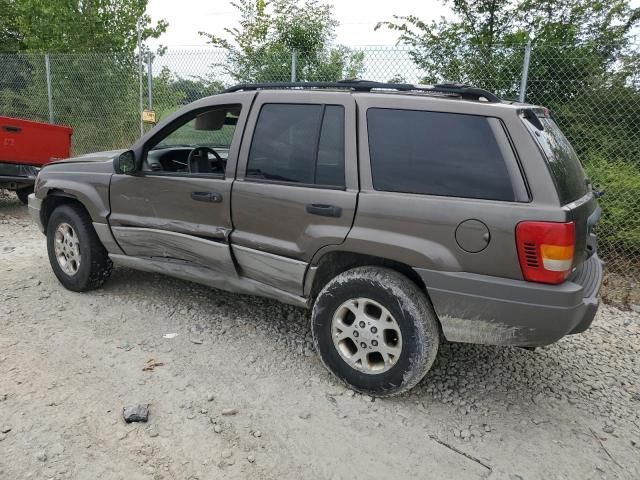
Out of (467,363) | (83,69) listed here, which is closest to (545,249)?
(467,363)

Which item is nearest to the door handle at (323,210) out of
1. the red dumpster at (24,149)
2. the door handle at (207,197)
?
the door handle at (207,197)

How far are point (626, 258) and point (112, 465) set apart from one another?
17.3 ft

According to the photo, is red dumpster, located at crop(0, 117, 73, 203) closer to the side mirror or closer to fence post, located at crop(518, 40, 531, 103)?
the side mirror

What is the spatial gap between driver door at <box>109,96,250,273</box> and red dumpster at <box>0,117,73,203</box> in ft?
13.2

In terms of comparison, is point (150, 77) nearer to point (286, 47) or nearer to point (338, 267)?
point (286, 47)

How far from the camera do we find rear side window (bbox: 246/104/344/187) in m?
2.96

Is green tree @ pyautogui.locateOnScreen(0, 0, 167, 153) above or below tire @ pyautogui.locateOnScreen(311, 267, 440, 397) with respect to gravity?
above

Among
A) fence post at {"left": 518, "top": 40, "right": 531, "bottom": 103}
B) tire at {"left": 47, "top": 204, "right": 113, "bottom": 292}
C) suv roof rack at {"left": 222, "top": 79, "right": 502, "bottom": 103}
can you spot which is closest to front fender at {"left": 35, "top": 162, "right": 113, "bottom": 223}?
tire at {"left": 47, "top": 204, "right": 113, "bottom": 292}

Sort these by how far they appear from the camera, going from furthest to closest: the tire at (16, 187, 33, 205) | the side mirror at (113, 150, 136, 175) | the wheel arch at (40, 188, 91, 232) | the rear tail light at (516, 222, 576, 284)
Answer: the tire at (16, 187, 33, 205)
the wheel arch at (40, 188, 91, 232)
the side mirror at (113, 150, 136, 175)
the rear tail light at (516, 222, 576, 284)

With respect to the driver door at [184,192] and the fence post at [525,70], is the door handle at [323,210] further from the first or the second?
the fence post at [525,70]

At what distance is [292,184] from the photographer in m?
3.08

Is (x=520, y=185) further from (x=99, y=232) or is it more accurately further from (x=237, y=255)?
(x=99, y=232)

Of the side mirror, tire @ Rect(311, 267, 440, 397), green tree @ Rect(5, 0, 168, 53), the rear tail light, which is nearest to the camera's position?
the rear tail light

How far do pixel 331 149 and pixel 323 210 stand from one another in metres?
0.38
